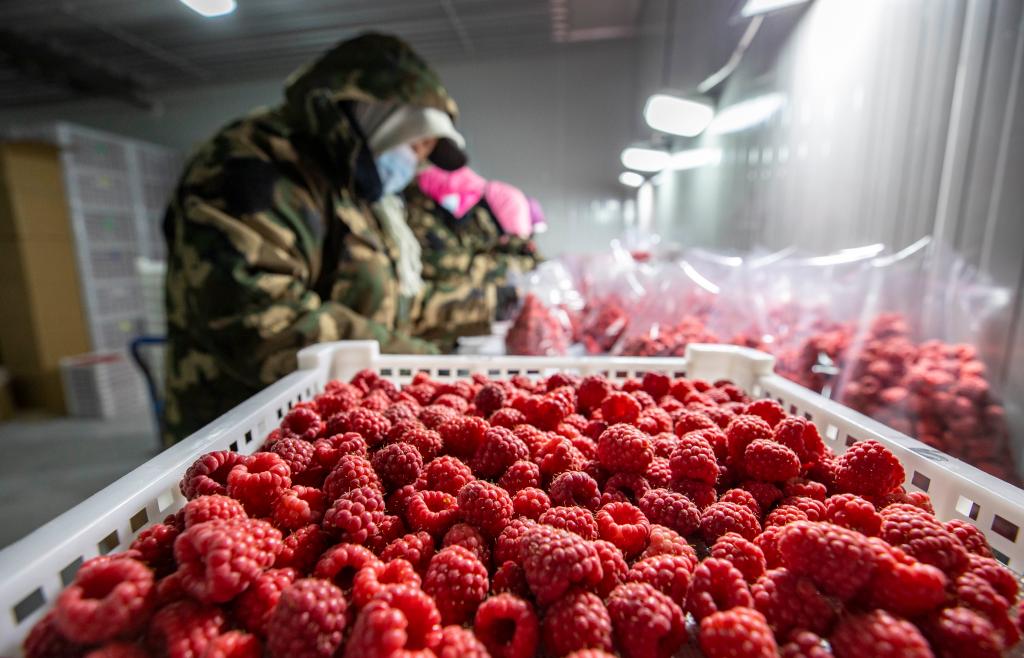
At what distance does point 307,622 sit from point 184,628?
0.32 ft

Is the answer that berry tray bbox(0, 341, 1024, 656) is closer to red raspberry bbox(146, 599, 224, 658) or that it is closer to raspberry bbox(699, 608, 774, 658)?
red raspberry bbox(146, 599, 224, 658)

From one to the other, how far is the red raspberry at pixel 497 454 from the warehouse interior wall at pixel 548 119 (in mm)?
5096

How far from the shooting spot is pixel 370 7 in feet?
12.5

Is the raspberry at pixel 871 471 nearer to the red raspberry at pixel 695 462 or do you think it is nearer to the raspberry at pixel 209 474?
the red raspberry at pixel 695 462

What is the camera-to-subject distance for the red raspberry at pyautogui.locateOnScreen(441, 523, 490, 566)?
1.57 feet

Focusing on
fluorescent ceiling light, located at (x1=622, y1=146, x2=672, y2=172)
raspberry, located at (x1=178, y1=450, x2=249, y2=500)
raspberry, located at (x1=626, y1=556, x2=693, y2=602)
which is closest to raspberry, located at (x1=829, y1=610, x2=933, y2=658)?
raspberry, located at (x1=626, y1=556, x2=693, y2=602)

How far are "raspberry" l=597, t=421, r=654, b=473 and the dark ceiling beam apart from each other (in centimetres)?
604

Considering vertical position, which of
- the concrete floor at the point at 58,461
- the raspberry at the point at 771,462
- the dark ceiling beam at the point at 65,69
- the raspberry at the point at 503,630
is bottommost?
the concrete floor at the point at 58,461

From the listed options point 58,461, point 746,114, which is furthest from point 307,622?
point 58,461

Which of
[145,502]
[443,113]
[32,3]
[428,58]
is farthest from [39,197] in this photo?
[145,502]

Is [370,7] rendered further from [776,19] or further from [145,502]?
[145,502]

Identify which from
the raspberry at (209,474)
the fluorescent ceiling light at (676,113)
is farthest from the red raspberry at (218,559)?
the fluorescent ceiling light at (676,113)

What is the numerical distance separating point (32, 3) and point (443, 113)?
4.10 metres

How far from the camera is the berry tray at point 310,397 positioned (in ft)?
1.32
